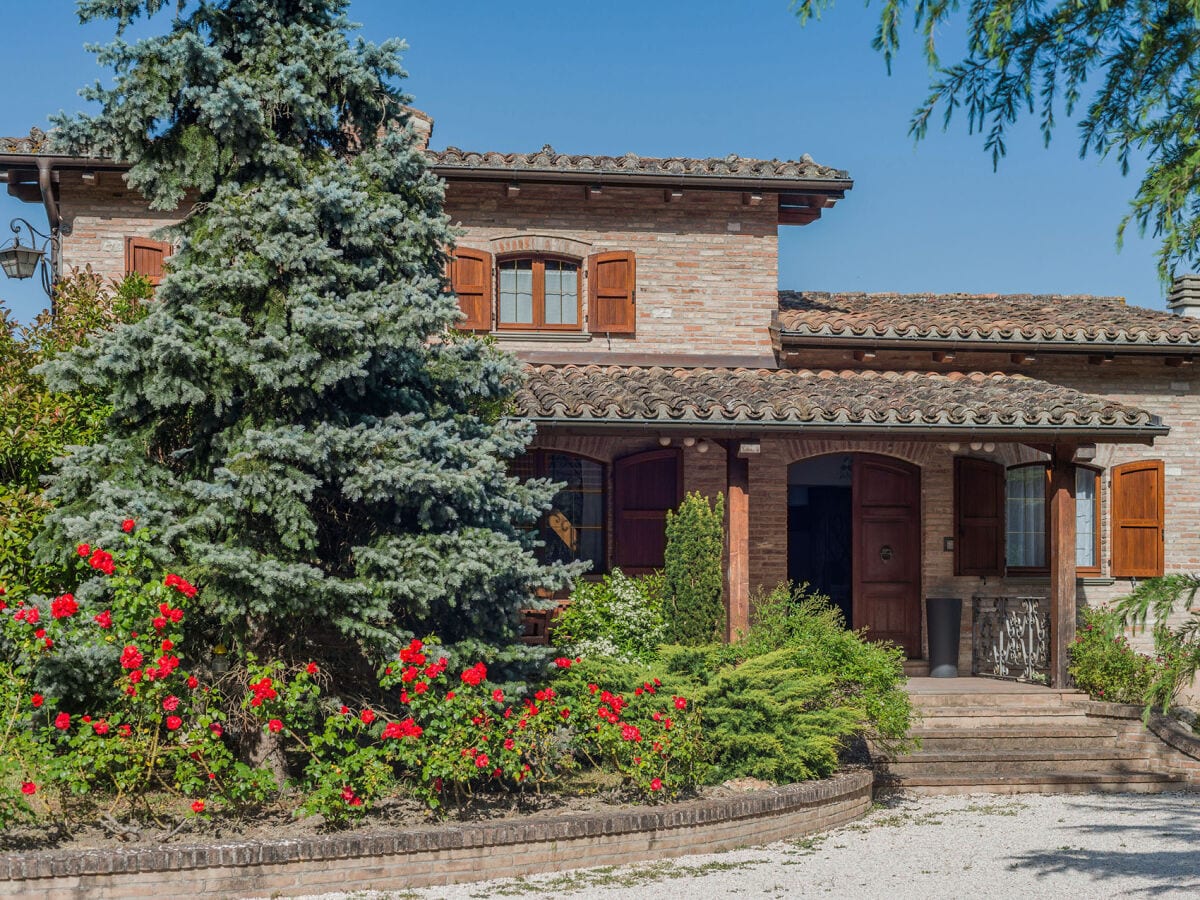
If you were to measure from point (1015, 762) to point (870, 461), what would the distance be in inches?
187

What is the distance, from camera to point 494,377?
10352 millimetres

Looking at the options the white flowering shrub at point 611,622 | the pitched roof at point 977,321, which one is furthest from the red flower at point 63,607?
the pitched roof at point 977,321

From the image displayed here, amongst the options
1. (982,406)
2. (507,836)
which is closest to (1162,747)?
(982,406)

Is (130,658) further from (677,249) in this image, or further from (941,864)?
(677,249)

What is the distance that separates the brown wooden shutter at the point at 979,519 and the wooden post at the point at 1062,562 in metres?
1.98

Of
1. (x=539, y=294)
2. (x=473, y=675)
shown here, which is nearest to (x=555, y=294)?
(x=539, y=294)

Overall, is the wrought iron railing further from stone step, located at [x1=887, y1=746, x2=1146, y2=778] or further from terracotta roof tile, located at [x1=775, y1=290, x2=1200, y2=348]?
terracotta roof tile, located at [x1=775, y1=290, x2=1200, y2=348]

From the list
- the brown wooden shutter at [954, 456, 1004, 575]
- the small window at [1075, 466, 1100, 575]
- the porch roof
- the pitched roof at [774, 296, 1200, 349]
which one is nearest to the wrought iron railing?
the brown wooden shutter at [954, 456, 1004, 575]

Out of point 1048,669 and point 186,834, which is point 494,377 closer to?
point 186,834

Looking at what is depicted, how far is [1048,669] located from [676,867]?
268 inches

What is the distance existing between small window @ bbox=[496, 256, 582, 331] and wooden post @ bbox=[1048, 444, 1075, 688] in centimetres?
577

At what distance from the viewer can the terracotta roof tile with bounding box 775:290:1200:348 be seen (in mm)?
15273

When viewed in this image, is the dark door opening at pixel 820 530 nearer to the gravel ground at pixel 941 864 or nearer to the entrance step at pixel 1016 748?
the entrance step at pixel 1016 748

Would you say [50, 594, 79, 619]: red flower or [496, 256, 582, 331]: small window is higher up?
[496, 256, 582, 331]: small window
